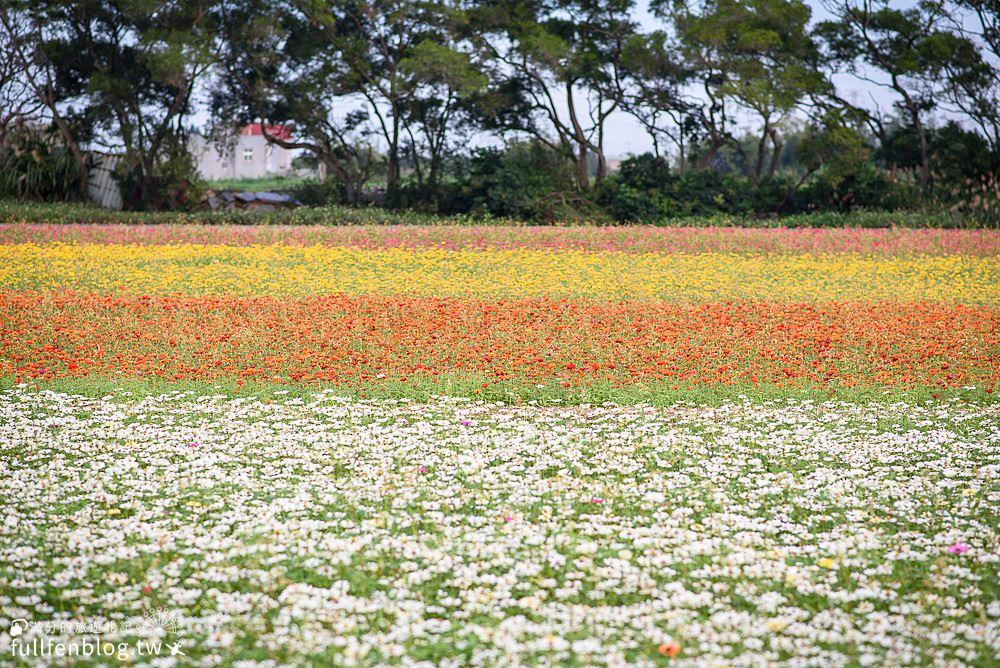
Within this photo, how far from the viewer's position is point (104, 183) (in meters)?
32.7

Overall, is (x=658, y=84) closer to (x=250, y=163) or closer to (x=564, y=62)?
(x=564, y=62)

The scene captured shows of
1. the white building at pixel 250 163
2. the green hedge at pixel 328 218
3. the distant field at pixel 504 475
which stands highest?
the white building at pixel 250 163

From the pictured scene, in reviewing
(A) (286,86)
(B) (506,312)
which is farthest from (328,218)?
(B) (506,312)

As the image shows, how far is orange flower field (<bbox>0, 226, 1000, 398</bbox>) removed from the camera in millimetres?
9672

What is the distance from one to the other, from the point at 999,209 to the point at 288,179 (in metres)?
30.2

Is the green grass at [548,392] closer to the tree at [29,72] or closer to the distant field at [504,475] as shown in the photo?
the distant field at [504,475]

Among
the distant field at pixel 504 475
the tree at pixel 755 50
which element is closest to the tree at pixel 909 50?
the tree at pixel 755 50

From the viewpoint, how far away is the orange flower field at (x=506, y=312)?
9672 mm

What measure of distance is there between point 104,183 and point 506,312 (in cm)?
2401

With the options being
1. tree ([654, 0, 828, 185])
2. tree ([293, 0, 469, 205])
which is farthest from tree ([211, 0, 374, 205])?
tree ([654, 0, 828, 185])

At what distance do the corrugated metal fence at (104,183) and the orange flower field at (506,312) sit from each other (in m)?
12.4

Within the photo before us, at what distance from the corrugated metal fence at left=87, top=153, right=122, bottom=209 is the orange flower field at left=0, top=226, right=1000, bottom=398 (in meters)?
12.4

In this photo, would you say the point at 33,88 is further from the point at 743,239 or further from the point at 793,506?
the point at 793,506

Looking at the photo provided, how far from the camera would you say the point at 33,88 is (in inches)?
1218
